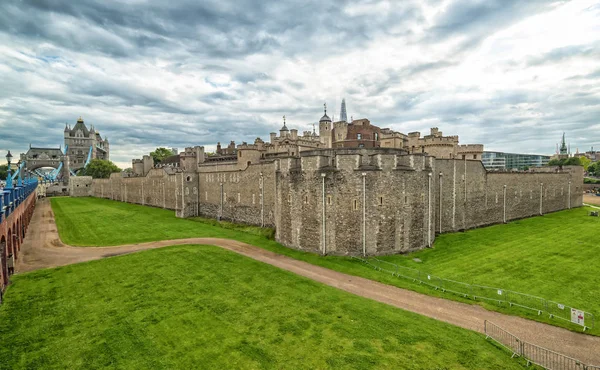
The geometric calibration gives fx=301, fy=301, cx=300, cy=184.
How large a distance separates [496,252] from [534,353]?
15.4 meters

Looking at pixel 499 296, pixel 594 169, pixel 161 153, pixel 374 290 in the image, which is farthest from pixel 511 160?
pixel 374 290

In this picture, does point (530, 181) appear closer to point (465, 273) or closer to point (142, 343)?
point (465, 273)

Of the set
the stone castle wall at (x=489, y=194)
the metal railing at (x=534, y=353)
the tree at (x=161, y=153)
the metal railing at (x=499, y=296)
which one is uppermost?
the tree at (x=161, y=153)

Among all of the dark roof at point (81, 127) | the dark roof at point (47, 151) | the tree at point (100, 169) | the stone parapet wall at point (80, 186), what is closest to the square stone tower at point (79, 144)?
the dark roof at point (81, 127)

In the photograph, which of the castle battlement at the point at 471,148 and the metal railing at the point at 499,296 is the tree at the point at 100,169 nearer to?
the castle battlement at the point at 471,148

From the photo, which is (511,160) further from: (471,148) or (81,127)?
(81,127)

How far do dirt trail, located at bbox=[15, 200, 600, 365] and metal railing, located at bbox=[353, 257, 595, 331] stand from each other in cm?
101

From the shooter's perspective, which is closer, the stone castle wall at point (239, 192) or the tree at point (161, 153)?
the stone castle wall at point (239, 192)

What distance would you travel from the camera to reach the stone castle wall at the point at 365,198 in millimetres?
23469

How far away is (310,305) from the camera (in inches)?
607

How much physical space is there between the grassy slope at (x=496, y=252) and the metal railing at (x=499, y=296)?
2.07ft

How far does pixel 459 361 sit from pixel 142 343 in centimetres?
1216

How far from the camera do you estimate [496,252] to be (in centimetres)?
2508

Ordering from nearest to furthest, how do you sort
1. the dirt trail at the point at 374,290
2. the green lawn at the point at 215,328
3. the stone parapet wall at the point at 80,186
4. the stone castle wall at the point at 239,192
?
the green lawn at the point at 215,328 → the dirt trail at the point at 374,290 → the stone castle wall at the point at 239,192 → the stone parapet wall at the point at 80,186
